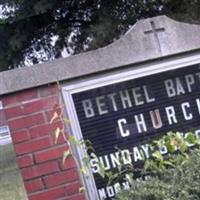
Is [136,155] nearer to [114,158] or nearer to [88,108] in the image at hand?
[114,158]

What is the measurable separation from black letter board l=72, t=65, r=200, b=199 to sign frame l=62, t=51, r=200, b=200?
26mm

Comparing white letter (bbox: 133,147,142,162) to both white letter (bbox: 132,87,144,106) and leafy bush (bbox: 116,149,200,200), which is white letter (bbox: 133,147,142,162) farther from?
leafy bush (bbox: 116,149,200,200)

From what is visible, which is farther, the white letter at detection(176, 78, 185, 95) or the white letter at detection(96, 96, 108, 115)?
the white letter at detection(176, 78, 185, 95)

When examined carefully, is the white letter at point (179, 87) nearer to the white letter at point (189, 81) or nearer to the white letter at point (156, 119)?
the white letter at point (189, 81)

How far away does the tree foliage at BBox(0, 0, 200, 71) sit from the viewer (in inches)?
600

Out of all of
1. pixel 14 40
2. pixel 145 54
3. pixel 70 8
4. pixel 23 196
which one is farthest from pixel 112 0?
pixel 145 54

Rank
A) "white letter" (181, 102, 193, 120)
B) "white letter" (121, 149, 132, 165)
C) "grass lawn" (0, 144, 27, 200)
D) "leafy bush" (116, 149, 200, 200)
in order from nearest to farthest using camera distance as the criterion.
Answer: "leafy bush" (116, 149, 200, 200) → "white letter" (121, 149, 132, 165) → "white letter" (181, 102, 193, 120) → "grass lawn" (0, 144, 27, 200)

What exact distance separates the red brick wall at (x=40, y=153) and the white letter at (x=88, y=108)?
156 millimetres

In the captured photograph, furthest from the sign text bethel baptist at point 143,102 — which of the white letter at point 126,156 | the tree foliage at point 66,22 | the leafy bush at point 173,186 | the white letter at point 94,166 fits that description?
the tree foliage at point 66,22

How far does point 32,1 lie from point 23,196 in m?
7.29

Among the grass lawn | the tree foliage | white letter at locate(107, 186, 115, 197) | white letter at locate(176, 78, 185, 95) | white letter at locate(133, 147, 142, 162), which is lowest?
the grass lawn

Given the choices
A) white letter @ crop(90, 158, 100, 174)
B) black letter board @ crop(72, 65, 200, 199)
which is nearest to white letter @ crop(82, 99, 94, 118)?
black letter board @ crop(72, 65, 200, 199)

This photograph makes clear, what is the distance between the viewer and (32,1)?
15.2m

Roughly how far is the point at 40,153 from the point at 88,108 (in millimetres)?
393
